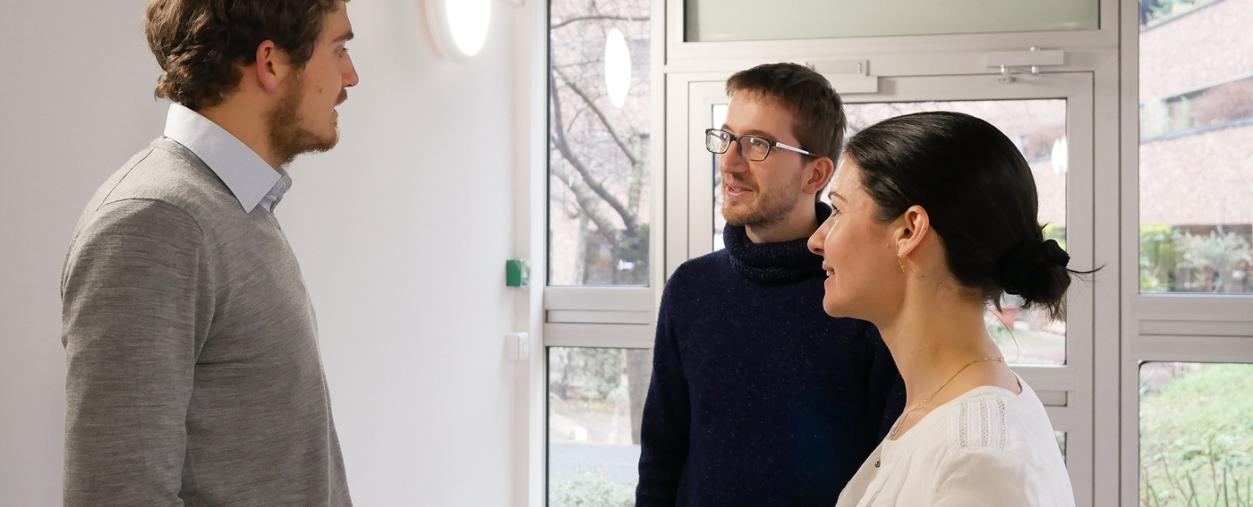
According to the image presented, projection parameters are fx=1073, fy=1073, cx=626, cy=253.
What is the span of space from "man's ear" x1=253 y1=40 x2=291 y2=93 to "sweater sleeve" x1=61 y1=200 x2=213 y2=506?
247 millimetres

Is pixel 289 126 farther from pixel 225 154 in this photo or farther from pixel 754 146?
pixel 754 146

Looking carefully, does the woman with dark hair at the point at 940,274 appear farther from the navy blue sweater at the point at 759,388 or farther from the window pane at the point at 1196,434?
the window pane at the point at 1196,434

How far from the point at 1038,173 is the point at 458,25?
173cm

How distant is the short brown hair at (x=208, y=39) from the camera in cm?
125

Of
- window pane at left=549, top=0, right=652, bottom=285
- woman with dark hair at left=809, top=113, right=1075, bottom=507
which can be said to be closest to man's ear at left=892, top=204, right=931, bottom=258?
woman with dark hair at left=809, top=113, right=1075, bottom=507

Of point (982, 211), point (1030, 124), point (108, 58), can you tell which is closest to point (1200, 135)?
point (1030, 124)

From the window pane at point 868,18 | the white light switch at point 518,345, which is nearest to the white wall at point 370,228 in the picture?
the white light switch at point 518,345

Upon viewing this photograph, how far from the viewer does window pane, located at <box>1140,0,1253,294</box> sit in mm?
3049

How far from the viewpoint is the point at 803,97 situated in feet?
5.67

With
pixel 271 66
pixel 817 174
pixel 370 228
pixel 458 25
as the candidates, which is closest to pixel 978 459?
pixel 817 174

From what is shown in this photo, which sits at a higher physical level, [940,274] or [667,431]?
[940,274]

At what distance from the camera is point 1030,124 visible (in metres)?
3.15

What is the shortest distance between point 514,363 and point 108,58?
1.90m

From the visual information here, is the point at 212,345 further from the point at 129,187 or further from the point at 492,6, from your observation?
the point at 492,6
